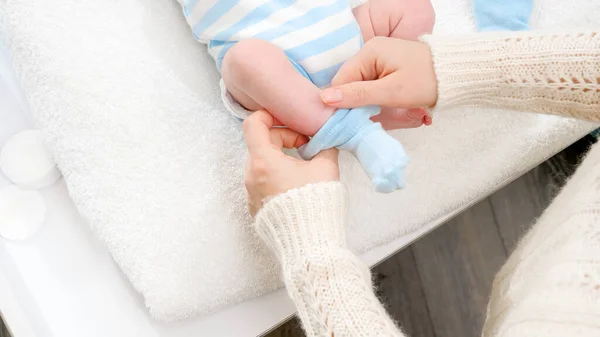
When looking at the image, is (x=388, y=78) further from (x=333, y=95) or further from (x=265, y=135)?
(x=265, y=135)

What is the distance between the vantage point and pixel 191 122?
792 mm

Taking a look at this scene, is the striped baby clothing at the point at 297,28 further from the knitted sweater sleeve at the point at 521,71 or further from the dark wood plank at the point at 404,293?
the dark wood plank at the point at 404,293

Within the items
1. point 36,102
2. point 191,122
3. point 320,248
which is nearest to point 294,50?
point 191,122

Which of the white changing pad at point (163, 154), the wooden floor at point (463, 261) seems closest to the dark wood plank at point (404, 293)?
the wooden floor at point (463, 261)

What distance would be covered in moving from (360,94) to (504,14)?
0.38 m

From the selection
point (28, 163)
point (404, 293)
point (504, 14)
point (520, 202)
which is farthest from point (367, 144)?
point (520, 202)

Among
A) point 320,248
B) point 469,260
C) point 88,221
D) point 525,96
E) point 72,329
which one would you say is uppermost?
point 525,96

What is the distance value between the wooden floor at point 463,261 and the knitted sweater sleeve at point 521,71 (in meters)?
0.60

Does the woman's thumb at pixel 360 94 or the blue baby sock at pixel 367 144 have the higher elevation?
the woman's thumb at pixel 360 94

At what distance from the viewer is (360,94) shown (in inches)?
26.0

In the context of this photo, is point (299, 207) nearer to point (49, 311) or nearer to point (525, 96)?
point (525, 96)

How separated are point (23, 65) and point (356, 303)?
2.04ft

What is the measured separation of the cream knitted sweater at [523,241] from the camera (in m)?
0.47

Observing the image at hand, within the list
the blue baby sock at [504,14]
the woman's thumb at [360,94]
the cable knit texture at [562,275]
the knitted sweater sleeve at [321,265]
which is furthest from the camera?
the blue baby sock at [504,14]
